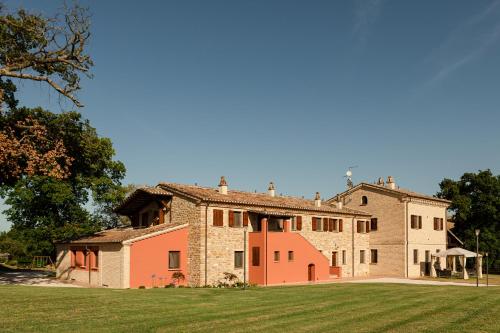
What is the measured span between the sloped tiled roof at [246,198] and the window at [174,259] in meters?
3.61

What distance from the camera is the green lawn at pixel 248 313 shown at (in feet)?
45.9

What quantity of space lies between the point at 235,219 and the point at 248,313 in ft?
57.1

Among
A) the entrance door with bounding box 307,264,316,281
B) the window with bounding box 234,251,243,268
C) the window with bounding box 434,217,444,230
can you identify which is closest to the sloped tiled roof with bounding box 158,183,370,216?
the window with bounding box 234,251,243,268

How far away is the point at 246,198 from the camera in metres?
36.2

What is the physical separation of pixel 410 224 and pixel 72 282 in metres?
27.6

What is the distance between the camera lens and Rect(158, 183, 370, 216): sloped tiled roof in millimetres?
32844

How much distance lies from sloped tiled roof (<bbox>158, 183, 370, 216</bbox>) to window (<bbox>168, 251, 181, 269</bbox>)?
361cm

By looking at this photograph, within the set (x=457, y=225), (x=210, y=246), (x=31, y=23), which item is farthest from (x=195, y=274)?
(x=457, y=225)

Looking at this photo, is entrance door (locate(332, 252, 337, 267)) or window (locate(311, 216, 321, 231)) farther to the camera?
entrance door (locate(332, 252, 337, 267))

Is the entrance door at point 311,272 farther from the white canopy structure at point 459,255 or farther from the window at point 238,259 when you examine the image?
the white canopy structure at point 459,255

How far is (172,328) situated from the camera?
13734mm

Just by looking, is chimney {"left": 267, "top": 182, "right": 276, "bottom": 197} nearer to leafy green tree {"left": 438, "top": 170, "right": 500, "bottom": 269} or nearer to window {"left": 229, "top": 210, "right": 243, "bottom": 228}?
window {"left": 229, "top": 210, "right": 243, "bottom": 228}

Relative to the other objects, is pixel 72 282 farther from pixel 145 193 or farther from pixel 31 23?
pixel 31 23

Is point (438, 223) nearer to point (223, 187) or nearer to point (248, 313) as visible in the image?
point (223, 187)
